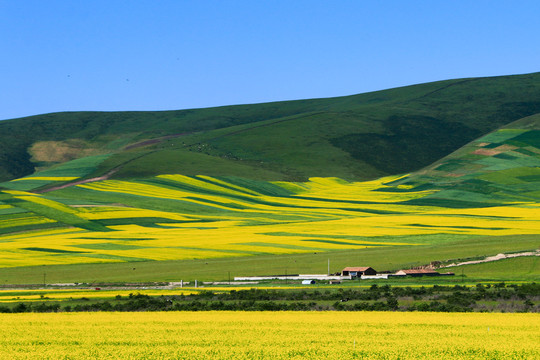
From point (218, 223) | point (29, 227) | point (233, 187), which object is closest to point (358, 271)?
point (218, 223)

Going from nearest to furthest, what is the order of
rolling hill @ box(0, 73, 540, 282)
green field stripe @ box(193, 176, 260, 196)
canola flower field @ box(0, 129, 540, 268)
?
rolling hill @ box(0, 73, 540, 282)
canola flower field @ box(0, 129, 540, 268)
green field stripe @ box(193, 176, 260, 196)

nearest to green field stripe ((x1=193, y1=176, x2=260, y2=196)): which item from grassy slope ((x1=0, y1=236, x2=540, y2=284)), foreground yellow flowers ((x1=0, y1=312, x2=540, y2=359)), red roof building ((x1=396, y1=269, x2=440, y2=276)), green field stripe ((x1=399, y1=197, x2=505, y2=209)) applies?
green field stripe ((x1=399, y1=197, x2=505, y2=209))

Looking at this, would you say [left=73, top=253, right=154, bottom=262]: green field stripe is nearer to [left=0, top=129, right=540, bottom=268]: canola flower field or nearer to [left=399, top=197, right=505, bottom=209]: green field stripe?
[left=0, top=129, right=540, bottom=268]: canola flower field

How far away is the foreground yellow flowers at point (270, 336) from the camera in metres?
32.3

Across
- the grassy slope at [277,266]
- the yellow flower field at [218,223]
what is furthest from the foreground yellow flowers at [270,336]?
the yellow flower field at [218,223]

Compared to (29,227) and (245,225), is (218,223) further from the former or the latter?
(29,227)

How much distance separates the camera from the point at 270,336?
38.3 metres

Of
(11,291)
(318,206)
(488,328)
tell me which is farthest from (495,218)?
(488,328)

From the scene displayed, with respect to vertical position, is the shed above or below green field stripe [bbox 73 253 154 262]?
below

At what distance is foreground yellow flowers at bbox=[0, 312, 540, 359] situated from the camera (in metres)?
32.3

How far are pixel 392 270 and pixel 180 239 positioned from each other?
3930 cm

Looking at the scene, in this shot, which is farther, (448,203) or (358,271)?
(448,203)

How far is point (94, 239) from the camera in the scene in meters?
114

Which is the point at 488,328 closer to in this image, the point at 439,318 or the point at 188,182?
the point at 439,318
